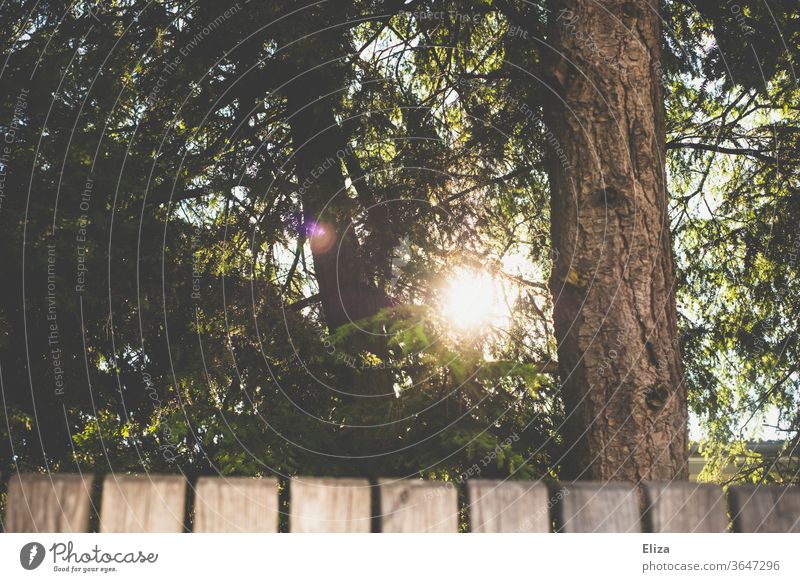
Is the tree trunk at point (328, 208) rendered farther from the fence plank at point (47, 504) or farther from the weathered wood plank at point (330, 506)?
the fence plank at point (47, 504)

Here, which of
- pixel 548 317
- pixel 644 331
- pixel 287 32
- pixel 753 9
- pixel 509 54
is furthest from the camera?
pixel 548 317

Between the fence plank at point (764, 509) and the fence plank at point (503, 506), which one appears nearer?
the fence plank at point (503, 506)

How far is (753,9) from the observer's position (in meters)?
4.65

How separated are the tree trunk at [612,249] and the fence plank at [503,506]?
79 centimetres

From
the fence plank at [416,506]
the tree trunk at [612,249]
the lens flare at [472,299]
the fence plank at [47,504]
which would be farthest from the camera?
the lens flare at [472,299]

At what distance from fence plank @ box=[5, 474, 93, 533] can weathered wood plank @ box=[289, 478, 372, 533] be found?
65 cm

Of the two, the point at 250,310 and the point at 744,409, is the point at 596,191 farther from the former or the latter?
the point at 744,409

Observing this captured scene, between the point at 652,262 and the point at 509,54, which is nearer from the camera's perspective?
the point at 652,262

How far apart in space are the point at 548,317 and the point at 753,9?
2.65 meters

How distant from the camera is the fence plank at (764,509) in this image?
2498 millimetres

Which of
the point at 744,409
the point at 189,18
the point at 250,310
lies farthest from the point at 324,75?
the point at 744,409

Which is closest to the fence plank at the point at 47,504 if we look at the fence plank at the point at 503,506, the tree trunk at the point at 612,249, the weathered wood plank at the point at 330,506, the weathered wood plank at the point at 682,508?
the weathered wood plank at the point at 330,506

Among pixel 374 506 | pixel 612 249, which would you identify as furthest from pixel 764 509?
pixel 374 506
